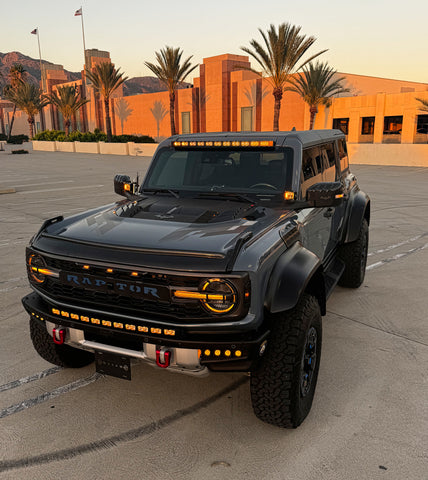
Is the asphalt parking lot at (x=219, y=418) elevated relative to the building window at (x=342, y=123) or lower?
lower

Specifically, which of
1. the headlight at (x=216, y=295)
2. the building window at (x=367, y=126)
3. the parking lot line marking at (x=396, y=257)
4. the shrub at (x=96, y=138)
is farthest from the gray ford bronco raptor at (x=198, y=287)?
the shrub at (x=96, y=138)

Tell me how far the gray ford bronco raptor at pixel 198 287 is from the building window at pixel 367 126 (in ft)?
124

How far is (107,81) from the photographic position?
41.4 m

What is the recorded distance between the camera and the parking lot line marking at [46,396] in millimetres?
3275

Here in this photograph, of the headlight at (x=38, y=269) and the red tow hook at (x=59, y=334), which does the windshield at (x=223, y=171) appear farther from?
the red tow hook at (x=59, y=334)

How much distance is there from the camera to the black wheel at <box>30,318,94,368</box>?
350 cm

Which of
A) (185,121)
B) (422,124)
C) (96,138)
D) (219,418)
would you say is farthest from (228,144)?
(185,121)

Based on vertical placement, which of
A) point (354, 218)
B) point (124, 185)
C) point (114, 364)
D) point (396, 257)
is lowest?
point (396, 257)

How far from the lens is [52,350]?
3561 mm

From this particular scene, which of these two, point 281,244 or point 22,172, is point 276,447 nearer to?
point 281,244

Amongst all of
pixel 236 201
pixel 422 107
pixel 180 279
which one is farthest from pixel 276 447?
pixel 422 107

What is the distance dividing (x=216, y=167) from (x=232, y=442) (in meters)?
2.27

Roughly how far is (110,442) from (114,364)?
0.55 metres

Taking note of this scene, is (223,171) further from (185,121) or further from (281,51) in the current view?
(185,121)
